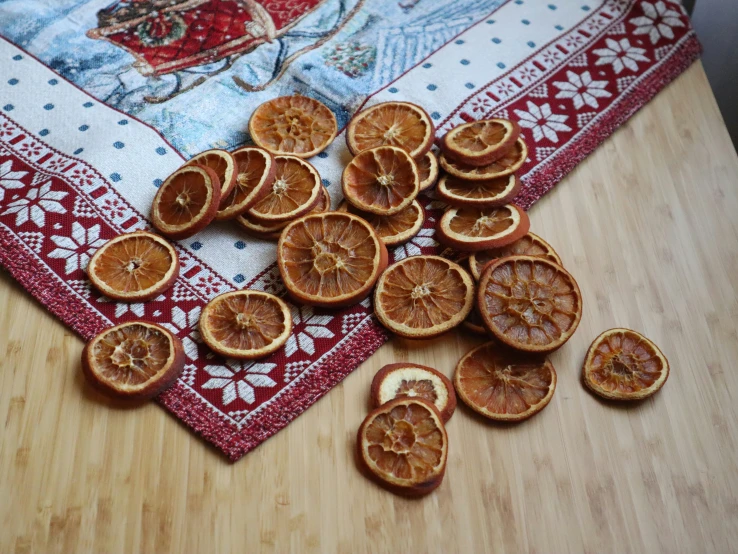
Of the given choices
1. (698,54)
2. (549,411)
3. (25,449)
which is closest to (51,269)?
(25,449)

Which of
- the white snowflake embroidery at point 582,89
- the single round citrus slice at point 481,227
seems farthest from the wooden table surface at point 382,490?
the white snowflake embroidery at point 582,89

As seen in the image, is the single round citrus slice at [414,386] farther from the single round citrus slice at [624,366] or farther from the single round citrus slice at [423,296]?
the single round citrus slice at [624,366]

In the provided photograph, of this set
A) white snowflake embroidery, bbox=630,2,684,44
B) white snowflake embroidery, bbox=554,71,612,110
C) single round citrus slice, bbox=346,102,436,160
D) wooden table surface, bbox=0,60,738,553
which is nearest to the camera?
wooden table surface, bbox=0,60,738,553

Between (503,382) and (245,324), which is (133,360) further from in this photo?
(503,382)

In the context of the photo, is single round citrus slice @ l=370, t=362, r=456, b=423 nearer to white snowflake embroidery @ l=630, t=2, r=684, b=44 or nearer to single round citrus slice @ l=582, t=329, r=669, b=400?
single round citrus slice @ l=582, t=329, r=669, b=400

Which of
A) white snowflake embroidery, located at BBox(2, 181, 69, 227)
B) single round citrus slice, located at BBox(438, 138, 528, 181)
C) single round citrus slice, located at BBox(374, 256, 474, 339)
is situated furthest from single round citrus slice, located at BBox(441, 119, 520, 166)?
white snowflake embroidery, located at BBox(2, 181, 69, 227)

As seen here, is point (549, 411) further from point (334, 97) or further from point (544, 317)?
point (334, 97)
